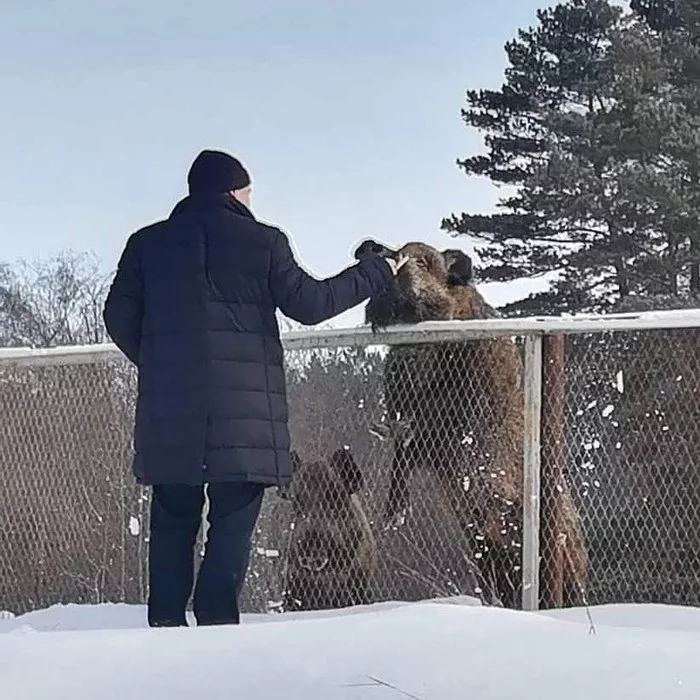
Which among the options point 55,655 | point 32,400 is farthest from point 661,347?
point 55,655

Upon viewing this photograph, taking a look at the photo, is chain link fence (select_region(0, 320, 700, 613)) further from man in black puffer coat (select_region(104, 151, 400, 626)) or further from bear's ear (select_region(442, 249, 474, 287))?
man in black puffer coat (select_region(104, 151, 400, 626))

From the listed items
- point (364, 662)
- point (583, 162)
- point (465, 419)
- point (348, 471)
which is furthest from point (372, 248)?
point (583, 162)

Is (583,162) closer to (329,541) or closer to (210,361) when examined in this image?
(329,541)

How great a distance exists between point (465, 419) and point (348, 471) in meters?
0.77

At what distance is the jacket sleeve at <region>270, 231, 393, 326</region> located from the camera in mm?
3404

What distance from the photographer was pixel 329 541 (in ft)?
17.0

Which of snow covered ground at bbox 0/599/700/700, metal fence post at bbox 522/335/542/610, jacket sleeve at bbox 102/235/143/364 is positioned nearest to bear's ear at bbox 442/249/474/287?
metal fence post at bbox 522/335/542/610

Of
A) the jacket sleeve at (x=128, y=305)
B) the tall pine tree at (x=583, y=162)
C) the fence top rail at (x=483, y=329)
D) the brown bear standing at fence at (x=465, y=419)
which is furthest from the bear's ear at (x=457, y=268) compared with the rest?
the tall pine tree at (x=583, y=162)

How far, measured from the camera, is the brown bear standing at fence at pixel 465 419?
464cm

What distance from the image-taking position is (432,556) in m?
5.08

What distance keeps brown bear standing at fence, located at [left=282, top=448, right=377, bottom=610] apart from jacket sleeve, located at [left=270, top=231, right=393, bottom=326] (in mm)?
1789

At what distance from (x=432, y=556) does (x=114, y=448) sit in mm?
1999

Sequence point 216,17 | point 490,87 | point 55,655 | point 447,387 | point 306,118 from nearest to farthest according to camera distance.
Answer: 1. point 55,655
2. point 447,387
3. point 216,17
4. point 306,118
5. point 490,87

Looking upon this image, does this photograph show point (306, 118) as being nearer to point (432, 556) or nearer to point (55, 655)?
point (432, 556)
